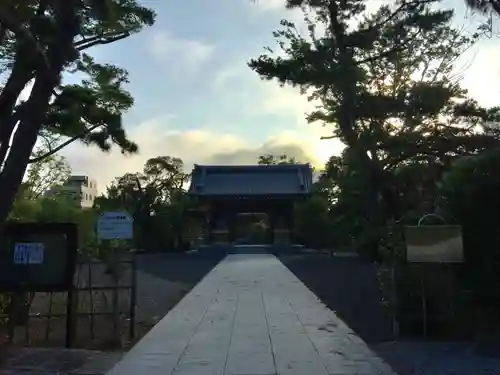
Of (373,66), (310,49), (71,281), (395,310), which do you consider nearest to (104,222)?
(71,281)

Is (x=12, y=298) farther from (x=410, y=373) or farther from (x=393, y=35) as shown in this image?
(x=393, y=35)

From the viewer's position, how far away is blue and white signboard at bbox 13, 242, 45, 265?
791cm

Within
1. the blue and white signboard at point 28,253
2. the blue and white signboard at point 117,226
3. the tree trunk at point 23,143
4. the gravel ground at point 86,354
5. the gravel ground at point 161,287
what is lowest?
the gravel ground at point 86,354

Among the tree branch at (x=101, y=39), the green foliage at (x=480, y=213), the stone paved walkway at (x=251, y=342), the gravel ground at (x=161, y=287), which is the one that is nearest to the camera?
the stone paved walkway at (x=251, y=342)

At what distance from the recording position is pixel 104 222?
815 cm

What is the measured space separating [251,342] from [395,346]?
5.90 feet

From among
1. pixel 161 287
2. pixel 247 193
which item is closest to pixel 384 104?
pixel 161 287

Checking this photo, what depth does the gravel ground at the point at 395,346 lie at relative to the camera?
21.3ft

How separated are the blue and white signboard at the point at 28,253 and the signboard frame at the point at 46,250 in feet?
0.16

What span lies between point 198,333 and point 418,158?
57.2 feet

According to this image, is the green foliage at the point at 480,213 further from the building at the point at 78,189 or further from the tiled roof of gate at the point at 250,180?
the tiled roof of gate at the point at 250,180

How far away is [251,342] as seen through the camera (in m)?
8.13

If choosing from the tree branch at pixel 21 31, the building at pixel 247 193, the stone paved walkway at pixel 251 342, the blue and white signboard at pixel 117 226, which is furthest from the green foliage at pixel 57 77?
the building at pixel 247 193

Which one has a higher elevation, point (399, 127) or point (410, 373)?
point (399, 127)
